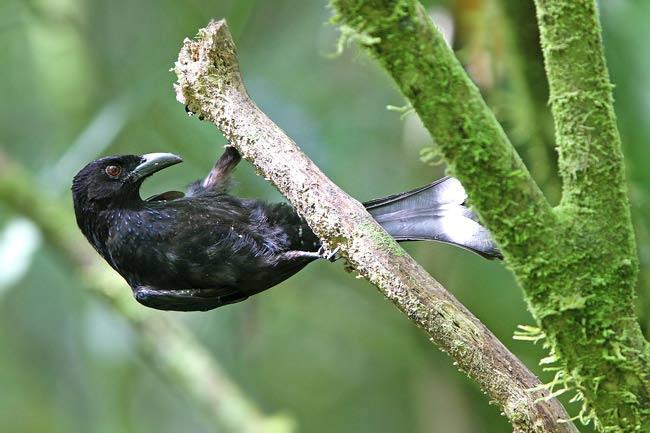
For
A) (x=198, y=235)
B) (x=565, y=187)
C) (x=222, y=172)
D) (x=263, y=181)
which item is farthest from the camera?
(x=263, y=181)

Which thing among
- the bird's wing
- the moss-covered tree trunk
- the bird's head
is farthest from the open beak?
the moss-covered tree trunk

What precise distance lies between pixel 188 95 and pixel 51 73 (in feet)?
10.7

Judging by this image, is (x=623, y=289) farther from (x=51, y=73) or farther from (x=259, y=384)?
(x=259, y=384)

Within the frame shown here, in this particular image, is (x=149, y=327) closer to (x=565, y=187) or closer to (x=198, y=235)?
(x=198, y=235)

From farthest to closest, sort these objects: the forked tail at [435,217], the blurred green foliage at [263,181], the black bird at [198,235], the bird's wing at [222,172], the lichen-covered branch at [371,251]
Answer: the blurred green foliage at [263,181]
the bird's wing at [222,172]
the black bird at [198,235]
the forked tail at [435,217]
the lichen-covered branch at [371,251]

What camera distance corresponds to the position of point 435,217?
270cm

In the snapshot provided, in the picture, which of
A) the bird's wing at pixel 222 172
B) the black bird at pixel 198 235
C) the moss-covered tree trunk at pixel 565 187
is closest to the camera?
the moss-covered tree trunk at pixel 565 187

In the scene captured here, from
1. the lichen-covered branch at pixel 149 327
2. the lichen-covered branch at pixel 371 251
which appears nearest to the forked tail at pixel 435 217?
the lichen-covered branch at pixel 371 251

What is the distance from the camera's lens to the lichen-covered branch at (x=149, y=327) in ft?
14.7

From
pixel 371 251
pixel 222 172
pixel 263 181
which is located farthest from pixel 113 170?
pixel 371 251

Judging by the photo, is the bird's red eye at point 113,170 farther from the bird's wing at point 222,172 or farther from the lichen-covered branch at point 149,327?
the lichen-covered branch at point 149,327

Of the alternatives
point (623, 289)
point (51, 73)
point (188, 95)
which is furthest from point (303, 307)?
point (623, 289)

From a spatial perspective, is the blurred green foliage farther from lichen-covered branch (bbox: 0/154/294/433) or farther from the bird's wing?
the bird's wing

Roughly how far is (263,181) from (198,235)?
1.29m
